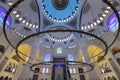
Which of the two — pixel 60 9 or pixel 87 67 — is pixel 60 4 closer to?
pixel 60 9

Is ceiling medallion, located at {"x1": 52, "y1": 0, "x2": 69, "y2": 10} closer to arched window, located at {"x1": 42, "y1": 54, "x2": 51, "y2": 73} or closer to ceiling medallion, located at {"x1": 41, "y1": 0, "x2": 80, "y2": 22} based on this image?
ceiling medallion, located at {"x1": 41, "y1": 0, "x2": 80, "y2": 22}

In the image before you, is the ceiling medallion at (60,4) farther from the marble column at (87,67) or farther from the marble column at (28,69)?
the marble column at (87,67)

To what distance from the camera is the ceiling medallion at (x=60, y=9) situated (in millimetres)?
27188

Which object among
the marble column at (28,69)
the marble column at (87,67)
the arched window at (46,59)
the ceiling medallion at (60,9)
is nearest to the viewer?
the marble column at (28,69)

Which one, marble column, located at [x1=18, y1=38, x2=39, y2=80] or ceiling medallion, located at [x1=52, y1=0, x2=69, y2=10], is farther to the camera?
ceiling medallion, located at [x1=52, y1=0, x2=69, y2=10]

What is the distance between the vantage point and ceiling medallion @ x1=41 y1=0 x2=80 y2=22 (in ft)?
89.2

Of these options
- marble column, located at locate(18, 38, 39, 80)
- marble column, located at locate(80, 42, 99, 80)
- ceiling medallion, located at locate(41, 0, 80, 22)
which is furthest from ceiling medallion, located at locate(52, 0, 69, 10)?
marble column, located at locate(80, 42, 99, 80)

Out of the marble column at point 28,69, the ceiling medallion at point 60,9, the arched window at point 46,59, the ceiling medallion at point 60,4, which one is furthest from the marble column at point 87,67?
the marble column at point 28,69

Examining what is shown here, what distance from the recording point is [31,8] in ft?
86.4

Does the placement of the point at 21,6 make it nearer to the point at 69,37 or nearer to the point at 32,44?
the point at 32,44

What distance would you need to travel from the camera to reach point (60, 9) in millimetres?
28188

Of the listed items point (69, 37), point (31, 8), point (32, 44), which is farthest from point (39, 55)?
point (31, 8)

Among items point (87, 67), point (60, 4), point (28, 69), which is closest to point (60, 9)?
point (60, 4)

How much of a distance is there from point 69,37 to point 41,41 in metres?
5.84
